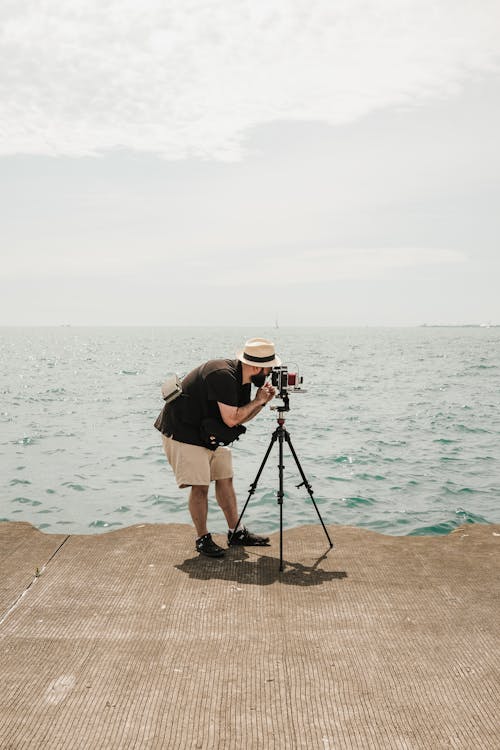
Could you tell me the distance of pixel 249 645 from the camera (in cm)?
334

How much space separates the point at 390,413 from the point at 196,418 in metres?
17.2

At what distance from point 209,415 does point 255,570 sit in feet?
4.03

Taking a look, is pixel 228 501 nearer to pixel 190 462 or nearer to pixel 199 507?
pixel 199 507

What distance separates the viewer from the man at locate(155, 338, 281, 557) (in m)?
4.55

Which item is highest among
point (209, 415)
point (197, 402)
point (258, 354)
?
point (258, 354)

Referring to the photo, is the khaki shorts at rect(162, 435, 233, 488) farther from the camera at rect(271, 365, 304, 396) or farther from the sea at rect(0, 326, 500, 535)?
the sea at rect(0, 326, 500, 535)

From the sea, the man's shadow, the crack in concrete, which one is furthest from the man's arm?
the crack in concrete

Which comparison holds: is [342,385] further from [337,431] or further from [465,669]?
[465,669]

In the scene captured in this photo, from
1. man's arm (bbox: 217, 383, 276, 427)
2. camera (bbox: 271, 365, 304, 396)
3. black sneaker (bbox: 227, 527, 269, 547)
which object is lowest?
black sneaker (bbox: 227, 527, 269, 547)

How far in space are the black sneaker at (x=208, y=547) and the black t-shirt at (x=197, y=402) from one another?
765mm

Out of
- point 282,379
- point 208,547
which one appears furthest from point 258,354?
point 208,547

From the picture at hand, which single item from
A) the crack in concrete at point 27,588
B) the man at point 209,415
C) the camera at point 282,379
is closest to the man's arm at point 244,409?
the man at point 209,415

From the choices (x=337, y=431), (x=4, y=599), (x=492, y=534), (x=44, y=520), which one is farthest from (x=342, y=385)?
(x=4, y=599)

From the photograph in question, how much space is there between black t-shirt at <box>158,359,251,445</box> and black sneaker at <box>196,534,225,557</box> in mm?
765
